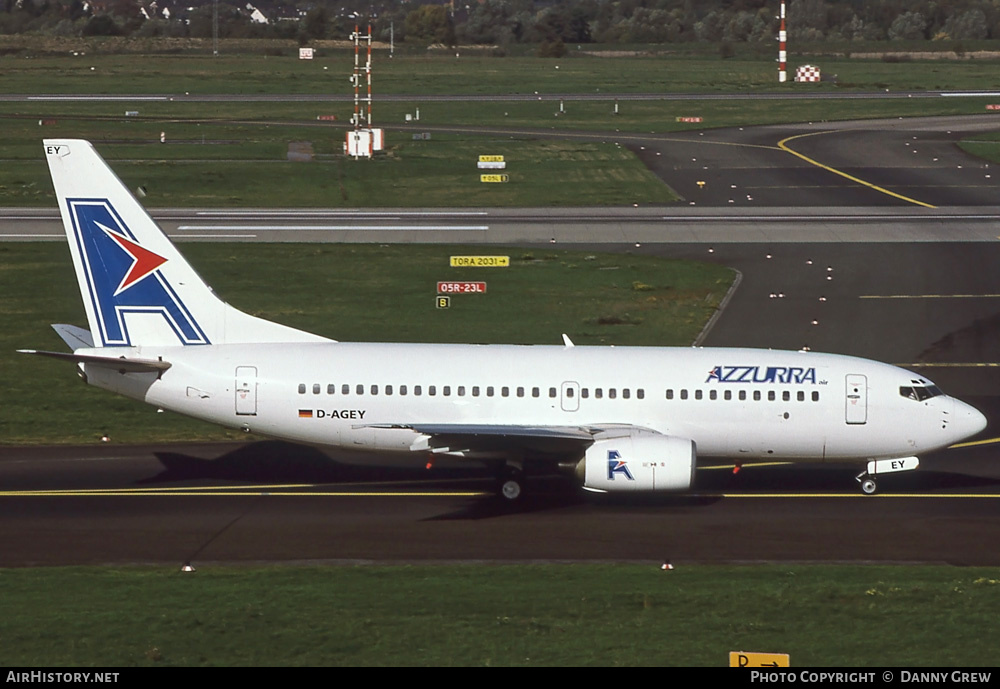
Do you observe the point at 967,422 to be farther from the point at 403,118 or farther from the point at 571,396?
the point at 403,118

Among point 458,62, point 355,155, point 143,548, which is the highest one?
point 458,62

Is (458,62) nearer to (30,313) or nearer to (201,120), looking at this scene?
(201,120)

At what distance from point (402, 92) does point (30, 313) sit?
97726 mm

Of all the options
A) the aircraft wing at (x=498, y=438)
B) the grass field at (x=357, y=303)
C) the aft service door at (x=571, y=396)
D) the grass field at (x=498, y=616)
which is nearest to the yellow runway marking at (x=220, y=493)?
the aircraft wing at (x=498, y=438)

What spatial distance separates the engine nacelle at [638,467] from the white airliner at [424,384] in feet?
3.54

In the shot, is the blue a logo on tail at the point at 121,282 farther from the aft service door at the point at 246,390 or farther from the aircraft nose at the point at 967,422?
the aircraft nose at the point at 967,422

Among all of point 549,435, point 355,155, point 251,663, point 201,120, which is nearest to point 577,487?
point 549,435

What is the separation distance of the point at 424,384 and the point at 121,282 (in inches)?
312

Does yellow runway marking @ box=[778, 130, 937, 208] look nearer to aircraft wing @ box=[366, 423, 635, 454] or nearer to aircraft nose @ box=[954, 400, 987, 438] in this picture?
aircraft nose @ box=[954, 400, 987, 438]

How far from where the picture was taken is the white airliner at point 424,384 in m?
32.9

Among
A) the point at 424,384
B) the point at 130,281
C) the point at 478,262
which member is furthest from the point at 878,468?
the point at 478,262

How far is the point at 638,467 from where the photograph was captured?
3111cm

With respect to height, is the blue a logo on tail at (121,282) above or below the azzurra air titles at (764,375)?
above

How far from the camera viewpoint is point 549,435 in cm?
3164
